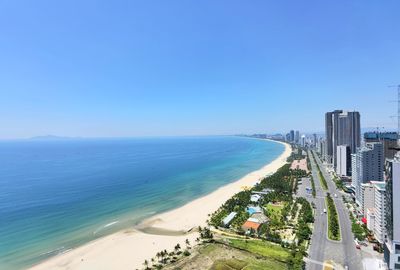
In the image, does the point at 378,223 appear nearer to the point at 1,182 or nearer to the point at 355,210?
the point at 355,210

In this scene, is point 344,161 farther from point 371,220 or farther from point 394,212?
point 394,212

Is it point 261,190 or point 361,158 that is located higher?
point 361,158

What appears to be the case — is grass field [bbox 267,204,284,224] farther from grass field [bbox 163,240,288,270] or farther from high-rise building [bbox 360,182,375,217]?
high-rise building [bbox 360,182,375,217]

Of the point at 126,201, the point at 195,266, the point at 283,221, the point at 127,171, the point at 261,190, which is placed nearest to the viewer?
the point at 195,266

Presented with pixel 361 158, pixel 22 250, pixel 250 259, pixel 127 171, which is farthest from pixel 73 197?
pixel 361 158

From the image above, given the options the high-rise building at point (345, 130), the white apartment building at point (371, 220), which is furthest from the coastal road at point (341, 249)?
the high-rise building at point (345, 130)

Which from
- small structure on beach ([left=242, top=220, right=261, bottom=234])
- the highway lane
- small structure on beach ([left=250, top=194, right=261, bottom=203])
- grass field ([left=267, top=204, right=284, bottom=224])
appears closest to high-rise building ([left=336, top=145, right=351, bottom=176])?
small structure on beach ([left=250, top=194, right=261, bottom=203])

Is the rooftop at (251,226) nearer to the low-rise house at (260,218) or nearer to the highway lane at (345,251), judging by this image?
the low-rise house at (260,218)
